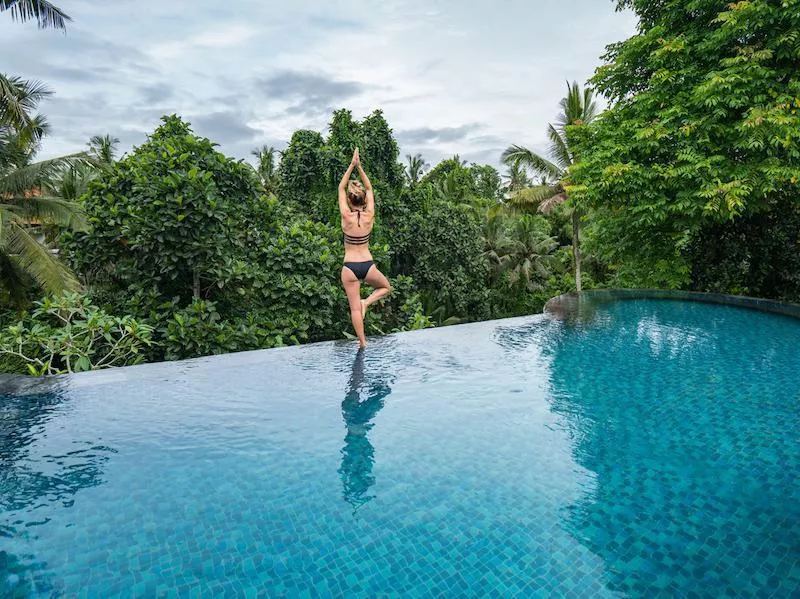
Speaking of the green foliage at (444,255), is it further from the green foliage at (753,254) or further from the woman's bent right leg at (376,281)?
the woman's bent right leg at (376,281)

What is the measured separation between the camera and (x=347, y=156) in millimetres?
13156

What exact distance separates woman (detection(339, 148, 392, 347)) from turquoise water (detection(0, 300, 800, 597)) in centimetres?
88

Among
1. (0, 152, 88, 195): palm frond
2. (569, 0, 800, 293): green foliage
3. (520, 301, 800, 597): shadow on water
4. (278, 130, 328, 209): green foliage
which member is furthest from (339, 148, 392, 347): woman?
(0, 152, 88, 195): palm frond

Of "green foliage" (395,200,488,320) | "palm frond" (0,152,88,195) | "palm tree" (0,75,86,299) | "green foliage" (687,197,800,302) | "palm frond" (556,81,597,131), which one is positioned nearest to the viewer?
"palm tree" (0,75,86,299)

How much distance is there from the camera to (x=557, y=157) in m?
18.6

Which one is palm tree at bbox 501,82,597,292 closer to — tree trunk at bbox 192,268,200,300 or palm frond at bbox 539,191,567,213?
palm frond at bbox 539,191,567,213

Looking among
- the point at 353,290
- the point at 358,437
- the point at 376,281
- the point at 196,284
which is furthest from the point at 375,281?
the point at 196,284

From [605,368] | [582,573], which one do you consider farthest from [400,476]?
[605,368]

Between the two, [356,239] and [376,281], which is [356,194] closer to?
[356,239]

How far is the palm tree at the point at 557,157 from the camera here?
1740cm

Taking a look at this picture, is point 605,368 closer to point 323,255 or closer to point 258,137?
point 323,255

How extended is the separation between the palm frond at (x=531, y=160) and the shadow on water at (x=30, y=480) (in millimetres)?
17896

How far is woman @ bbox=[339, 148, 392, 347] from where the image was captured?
5051 mm

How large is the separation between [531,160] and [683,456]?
57.0 feet
